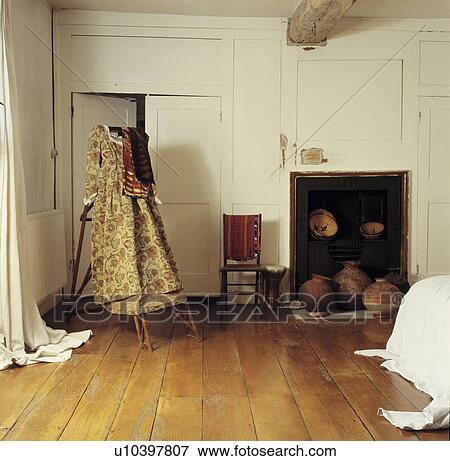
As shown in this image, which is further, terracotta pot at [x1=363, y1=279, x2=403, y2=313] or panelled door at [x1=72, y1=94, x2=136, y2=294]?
panelled door at [x1=72, y1=94, x2=136, y2=294]

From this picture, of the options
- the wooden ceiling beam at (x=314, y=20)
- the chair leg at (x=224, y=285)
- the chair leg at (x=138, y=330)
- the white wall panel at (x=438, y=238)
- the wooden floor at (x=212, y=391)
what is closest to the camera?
the wooden floor at (x=212, y=391)

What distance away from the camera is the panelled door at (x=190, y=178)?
19.5 feet

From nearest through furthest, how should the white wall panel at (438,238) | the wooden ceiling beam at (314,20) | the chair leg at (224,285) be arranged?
1. the wooden ceiling beam at (314,20)
2. the chair leg at (224,285)
3. the white wall panel at (438,238)

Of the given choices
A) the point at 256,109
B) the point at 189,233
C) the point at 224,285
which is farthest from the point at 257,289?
the point at 256,109

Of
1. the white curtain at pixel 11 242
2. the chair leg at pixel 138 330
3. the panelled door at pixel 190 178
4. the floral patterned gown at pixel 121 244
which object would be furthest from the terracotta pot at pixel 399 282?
the white curtain at pixel 11 242

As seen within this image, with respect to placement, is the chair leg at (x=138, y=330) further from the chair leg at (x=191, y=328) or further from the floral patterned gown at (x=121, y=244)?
the chair leg at (x=191, y=328)

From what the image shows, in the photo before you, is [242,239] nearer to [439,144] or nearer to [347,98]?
[347,98]

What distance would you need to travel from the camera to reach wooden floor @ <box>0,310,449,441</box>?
2.91 metres

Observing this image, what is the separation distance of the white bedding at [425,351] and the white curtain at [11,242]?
6.46 feet

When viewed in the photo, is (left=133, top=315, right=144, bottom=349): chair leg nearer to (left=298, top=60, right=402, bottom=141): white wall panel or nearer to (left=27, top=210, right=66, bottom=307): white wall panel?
(left=27, top=210, right=66, bottom=307): white wall panel

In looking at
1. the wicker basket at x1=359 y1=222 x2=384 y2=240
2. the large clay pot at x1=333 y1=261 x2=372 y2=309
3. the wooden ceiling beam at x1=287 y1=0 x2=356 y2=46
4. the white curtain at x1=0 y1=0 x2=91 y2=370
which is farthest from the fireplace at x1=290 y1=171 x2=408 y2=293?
the white curtain at x1=0 y1=0 x2=91 y2=370

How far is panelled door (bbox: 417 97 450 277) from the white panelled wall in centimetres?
3

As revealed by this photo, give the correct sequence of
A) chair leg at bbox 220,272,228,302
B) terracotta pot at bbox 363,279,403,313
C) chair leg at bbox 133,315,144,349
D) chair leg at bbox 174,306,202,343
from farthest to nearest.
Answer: chair leg at bbox 220,272,228,302
terracotta pot at bbox 363,279,403,313
chair leg at bbox 174,306,202,343
chair leg at bbox 133,315,144,349

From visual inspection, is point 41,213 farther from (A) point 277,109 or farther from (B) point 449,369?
(B) point 449,369
